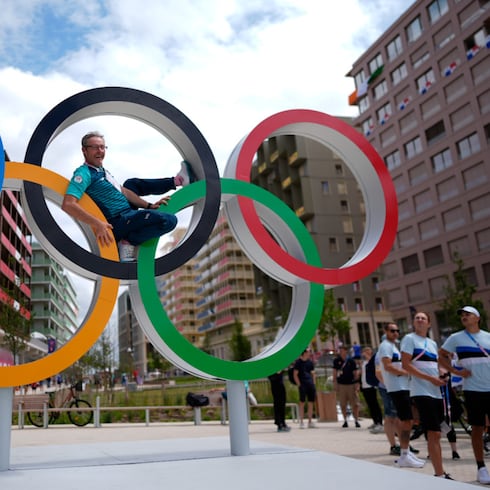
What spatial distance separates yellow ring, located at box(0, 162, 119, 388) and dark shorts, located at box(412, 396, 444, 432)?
3842mm

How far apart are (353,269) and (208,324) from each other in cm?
7156

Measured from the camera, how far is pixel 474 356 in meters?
6.11

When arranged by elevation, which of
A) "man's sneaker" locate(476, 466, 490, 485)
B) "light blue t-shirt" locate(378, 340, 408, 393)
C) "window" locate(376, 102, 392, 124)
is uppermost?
"window" locate(376, 102, 392, 124)

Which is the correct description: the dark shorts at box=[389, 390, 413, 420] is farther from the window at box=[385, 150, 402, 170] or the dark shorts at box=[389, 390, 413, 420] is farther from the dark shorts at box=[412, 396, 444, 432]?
the window at box=[385, 150, 402, 170]

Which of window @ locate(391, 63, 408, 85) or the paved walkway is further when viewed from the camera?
window @ locate(391, 63, 408, 85)

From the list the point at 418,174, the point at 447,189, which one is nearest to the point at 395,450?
the point at 447,189

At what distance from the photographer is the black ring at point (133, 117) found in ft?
20.9

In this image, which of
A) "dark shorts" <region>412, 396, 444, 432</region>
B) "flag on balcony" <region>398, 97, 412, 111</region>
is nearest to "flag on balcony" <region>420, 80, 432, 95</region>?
"flag on balcony" <region>398, 97, 412, 111</region>

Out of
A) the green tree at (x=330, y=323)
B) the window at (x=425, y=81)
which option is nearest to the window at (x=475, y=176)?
the window at (x=425, y=81)

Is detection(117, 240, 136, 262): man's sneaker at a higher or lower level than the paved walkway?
higher

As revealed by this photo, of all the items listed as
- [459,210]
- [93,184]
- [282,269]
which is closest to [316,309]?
[282,269]

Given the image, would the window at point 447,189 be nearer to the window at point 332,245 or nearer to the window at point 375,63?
the window at point 375,63

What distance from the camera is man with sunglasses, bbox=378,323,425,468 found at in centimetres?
670

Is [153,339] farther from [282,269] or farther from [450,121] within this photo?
[450,121]
